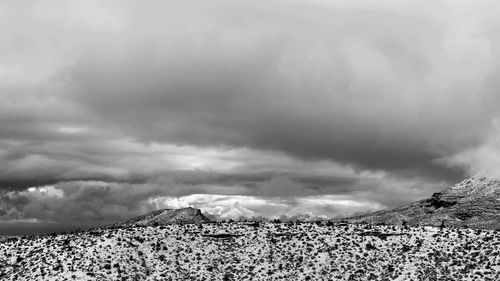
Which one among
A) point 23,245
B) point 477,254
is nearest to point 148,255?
point 23,245

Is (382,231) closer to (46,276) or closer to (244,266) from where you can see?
(244,266)

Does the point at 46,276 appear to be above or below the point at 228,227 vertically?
below

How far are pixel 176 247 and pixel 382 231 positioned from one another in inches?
1281

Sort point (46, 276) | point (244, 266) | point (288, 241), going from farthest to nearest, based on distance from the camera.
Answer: point (288, 241), point (244, 266), point (46, 276)

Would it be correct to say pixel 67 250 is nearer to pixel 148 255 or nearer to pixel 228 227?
pixel 148 255

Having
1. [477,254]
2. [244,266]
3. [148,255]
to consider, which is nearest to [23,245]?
[148,255]

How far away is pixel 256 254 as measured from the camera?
9788 centimetres

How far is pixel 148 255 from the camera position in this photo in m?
95.8

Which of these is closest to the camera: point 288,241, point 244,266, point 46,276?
point 46,276

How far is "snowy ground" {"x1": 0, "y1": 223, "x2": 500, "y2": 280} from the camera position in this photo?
300 feet

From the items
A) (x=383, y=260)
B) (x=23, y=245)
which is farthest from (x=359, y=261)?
(x=23, y=245)

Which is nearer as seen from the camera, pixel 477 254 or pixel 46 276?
pixel 46 276

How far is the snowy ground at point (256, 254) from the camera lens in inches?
3595

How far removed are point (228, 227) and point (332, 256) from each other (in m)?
18.4
